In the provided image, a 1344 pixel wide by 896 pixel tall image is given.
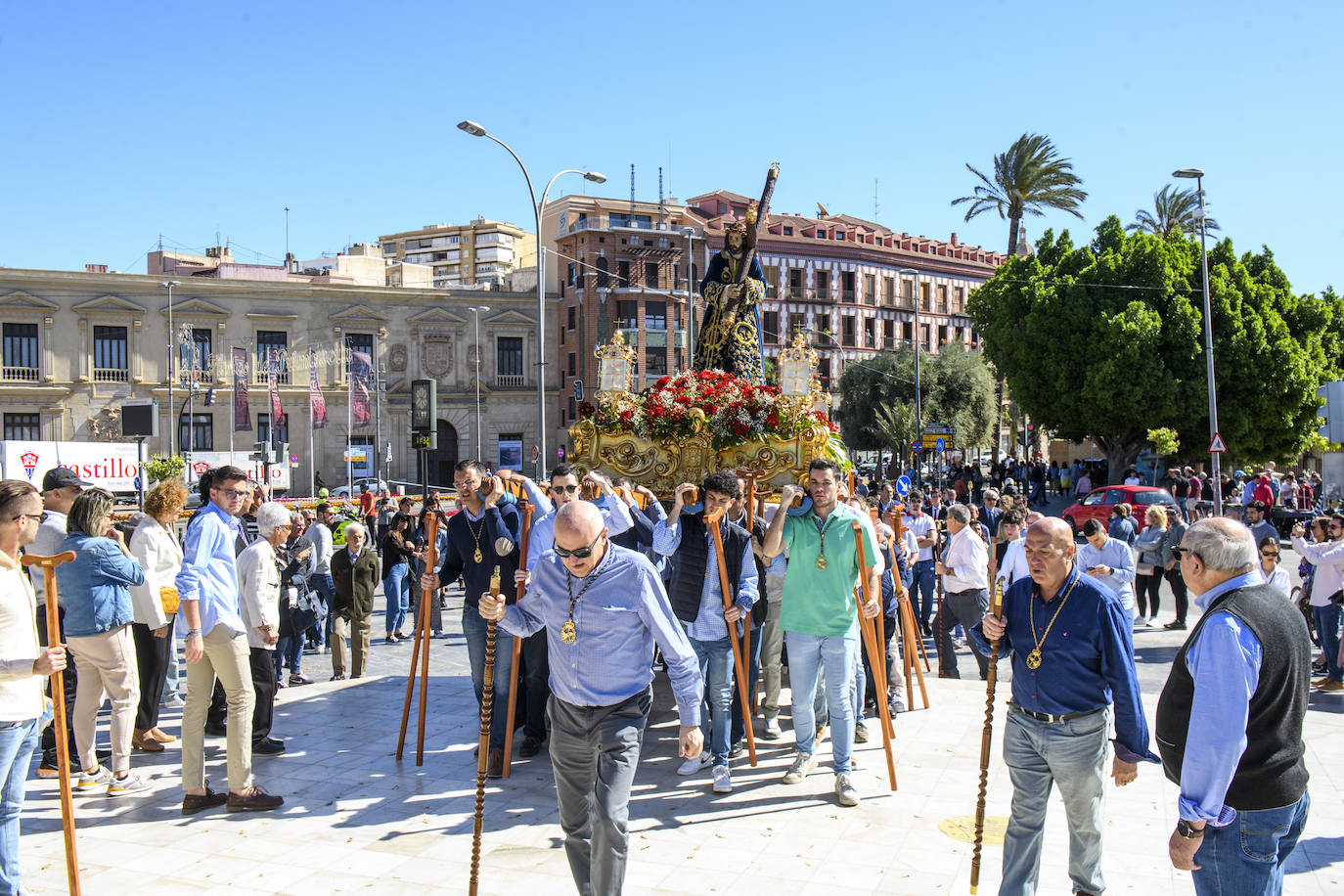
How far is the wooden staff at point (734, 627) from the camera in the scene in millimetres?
7156

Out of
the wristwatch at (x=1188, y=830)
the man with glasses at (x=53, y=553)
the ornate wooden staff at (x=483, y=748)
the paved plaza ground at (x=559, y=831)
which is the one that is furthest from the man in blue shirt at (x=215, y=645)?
the wristwatch at (x=1188, y=830)

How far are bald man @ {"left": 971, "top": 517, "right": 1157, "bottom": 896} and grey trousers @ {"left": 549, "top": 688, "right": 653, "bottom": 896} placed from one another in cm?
172

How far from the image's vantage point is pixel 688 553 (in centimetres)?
742

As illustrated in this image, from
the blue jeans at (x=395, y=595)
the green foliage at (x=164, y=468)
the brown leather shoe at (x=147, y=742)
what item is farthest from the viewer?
the green foliage at (x=164, y=468)

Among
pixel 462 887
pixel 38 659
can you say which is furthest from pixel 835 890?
pixel 38 659

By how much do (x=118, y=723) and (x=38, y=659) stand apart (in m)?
2.62

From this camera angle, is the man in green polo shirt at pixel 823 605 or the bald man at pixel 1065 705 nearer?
the bald man at pixel 1065 705

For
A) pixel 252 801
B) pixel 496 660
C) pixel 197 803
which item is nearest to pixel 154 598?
pixel 197 803

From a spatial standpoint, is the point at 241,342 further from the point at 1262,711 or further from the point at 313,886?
the point at 1262,711

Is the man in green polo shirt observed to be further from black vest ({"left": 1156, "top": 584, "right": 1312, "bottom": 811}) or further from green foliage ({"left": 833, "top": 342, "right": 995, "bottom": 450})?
green foliage ({"left": 833, "top": 342, "right": 995, "bottom": 450})

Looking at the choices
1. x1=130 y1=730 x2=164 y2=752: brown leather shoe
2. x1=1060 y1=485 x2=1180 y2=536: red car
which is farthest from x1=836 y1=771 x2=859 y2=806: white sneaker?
x1=1060 y1=485 x2=1180 y2=536: red car

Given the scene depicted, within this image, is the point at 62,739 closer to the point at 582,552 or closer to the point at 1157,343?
the point at 582,552

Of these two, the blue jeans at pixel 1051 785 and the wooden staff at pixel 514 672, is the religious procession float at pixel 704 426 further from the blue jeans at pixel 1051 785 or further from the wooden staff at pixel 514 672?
the blue jeans at pixel 1051 785

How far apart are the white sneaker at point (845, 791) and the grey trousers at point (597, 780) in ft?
7.79
